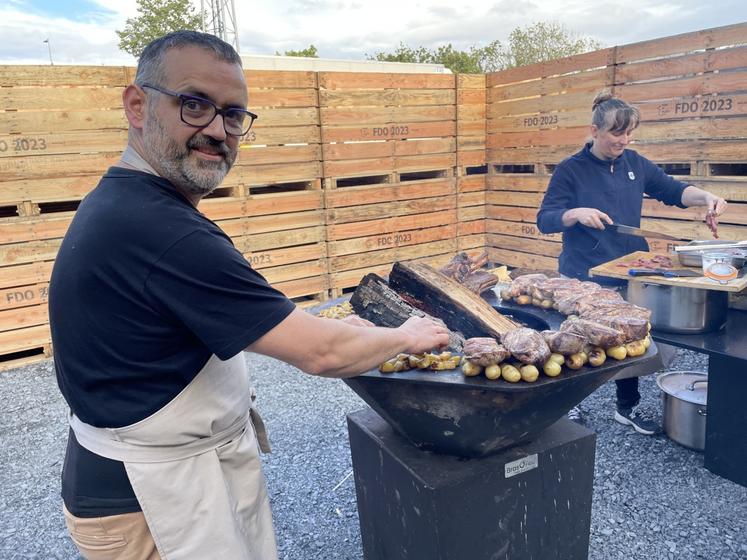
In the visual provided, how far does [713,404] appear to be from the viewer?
3.06 metres

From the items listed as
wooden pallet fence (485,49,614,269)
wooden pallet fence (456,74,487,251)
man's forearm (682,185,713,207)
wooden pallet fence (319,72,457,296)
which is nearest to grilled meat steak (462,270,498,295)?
man's forearm (682,185,713,207)

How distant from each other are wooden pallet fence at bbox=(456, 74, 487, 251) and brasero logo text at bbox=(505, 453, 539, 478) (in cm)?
558

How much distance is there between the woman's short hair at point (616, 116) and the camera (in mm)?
3447

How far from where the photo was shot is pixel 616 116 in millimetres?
3465

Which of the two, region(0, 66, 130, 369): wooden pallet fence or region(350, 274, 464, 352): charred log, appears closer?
region(350, 274, 464, 352): charred log

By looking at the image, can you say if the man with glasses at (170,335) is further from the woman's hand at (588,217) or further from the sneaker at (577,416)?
the sneaker at (577,416)

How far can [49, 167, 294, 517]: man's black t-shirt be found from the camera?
1.31 metres

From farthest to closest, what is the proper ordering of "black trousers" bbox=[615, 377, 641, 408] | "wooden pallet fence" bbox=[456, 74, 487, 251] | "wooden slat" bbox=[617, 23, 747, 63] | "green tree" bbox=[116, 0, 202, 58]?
"green tree" bbox=[116, 0, 202, 58]
"wooden pallet fence" bbox=[456, 74, 487, 251]
"wooden slat" bbox=[617, 23, 747, 63]
"black trousers" bbox=[615, 377, 641, 408]

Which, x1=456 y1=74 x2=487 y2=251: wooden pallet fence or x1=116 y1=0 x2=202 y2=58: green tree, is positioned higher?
x1=116 y1=0 x2=202 y2=58: green tree

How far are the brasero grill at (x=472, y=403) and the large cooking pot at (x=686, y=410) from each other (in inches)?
70.5

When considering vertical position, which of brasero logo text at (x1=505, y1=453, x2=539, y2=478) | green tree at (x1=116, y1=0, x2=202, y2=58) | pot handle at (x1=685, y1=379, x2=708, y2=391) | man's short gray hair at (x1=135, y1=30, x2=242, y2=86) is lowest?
pot handle at (x1=685, y1=379, x2=708, y2=391)

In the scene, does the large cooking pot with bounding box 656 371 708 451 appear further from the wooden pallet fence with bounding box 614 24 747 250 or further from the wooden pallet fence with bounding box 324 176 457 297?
the wooden pallet fence with bounding box 324 176 457 297

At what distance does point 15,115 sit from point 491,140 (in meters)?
5.45

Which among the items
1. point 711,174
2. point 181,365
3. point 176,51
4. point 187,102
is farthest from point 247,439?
point 711,174
